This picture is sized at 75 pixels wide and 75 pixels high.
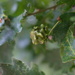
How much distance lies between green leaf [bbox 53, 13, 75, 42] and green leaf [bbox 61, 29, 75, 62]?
2 cm

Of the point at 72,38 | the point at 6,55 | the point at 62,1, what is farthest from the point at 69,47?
the point at 6,55

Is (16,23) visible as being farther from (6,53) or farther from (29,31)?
(29,31)

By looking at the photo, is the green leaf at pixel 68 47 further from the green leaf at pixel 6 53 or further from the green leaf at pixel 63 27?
the green leaf at pixel 6 53

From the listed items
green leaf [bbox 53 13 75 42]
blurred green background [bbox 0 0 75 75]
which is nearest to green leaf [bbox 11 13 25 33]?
blurred green background [bbox 0 0 75 75]

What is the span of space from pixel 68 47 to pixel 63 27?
0.26 ft

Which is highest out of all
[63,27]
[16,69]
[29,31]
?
[29,31]

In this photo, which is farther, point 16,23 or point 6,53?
point 6,53

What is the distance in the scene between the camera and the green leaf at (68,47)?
0.78 m

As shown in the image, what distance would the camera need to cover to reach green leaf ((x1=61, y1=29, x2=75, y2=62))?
0.78 meters

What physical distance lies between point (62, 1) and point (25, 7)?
14cm

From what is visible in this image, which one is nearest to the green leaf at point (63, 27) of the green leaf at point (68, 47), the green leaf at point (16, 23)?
the green leaf at point (68, 47)

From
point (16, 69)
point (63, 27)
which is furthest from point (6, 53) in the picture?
point (63, 27)

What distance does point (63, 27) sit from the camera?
0.84 meters

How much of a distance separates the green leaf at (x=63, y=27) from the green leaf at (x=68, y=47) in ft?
0.06
